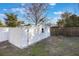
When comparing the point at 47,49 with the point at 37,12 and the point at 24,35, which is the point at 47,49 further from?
the point at 37,12

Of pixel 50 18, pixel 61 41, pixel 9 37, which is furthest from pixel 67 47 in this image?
pixel 9 37

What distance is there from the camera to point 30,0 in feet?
14.5

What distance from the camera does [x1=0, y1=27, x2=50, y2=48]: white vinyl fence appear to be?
14.5 ft

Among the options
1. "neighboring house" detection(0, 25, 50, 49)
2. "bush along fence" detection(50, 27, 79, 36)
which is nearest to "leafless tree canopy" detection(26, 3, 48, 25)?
"neighboring house" detection(0, 25, 50, 49)

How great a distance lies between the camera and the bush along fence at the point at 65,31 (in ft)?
14.5

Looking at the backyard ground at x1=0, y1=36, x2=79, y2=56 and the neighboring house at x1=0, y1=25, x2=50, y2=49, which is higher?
the neighboring house at x1=0, y1=25, x2=50, y2=49

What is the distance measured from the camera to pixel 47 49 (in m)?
4.41

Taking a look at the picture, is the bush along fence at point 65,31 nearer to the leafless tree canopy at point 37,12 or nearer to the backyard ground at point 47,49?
the backyard ground at point 47,49

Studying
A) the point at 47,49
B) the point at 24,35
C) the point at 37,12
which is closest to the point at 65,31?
the point at 47,49

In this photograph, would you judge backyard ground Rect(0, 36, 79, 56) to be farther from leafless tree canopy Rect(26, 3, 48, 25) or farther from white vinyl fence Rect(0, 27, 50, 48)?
leafless tree canopy Rect(26, 3, 48, 25)

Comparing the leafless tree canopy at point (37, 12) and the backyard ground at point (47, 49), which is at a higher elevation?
the leafless tree canopy at point (37, 12)

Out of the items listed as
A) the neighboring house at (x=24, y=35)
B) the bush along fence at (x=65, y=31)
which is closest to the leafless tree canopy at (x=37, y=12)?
the neighboring house at (x=24, y=35)

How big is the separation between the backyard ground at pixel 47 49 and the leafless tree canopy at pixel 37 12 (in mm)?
320

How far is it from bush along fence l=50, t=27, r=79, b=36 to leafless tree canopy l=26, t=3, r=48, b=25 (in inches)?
9.2
